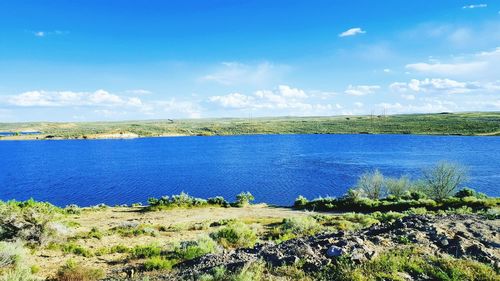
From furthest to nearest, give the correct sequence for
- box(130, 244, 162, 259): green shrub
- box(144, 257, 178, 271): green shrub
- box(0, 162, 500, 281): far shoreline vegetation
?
box(130, 244, 162, 259): green shrub → box(144, 257, 178, 271): green shrub → box(0, 162, 500, 281): far shoreline vegetation

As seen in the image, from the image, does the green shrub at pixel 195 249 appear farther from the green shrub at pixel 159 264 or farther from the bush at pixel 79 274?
the bush at pixel 79 274

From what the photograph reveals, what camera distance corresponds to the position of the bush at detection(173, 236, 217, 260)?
15.4 m

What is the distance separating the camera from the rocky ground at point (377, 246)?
1067 cm

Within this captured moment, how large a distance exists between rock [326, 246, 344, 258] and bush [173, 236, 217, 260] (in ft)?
20.3

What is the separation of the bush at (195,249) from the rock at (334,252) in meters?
6.19

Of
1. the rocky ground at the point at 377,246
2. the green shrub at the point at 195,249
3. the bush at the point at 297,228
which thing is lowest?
the bush at the point at 297,228

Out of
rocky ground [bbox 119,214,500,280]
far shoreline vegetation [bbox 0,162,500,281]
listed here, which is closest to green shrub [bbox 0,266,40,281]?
far shoreline vegetation [bbox 0,162,500,281]

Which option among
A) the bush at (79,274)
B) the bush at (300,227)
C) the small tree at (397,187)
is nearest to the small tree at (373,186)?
the small tree at (397,187)

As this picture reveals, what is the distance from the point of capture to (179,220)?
30.9 m

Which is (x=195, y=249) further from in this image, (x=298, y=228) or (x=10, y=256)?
(x=298, y=228)

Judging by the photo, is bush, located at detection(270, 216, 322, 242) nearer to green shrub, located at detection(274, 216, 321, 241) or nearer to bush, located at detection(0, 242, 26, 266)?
green shrub, located at detection(274, 216, 321, 241)

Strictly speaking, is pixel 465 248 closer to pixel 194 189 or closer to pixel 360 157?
pixel 194 189

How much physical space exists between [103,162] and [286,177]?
51.9 meters

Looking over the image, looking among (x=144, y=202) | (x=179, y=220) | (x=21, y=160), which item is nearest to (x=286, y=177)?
(x=144, y=202)
